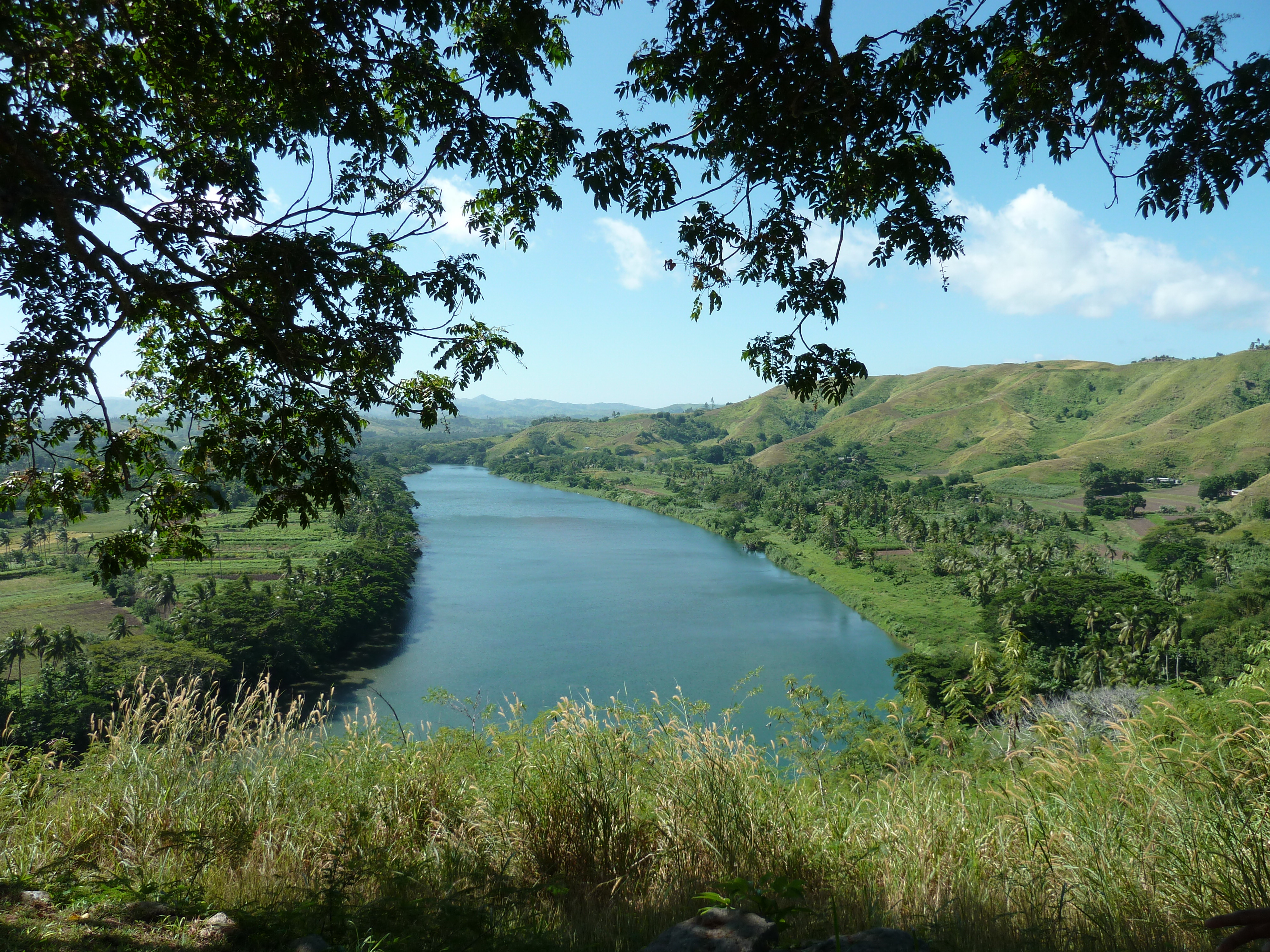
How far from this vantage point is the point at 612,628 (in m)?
32.1

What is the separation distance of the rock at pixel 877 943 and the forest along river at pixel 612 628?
13661 mm

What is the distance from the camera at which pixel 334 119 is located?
3.79 metres

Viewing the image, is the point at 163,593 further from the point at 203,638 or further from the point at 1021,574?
the point at 1021,574

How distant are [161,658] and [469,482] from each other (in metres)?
78.5

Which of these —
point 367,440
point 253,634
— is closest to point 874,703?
point 253,634

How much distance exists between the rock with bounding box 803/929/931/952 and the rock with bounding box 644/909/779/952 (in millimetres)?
129

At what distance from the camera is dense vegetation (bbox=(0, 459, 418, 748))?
Answer: 21.2 meters

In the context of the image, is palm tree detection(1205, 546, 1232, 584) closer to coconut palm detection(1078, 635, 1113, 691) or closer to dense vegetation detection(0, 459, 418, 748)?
coconut palm detection(1078, 635, 1113, 691)

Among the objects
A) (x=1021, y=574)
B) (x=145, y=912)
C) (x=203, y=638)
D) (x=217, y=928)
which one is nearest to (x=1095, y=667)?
(x=1021, y=574)

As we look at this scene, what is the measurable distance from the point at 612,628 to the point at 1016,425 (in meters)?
93.3

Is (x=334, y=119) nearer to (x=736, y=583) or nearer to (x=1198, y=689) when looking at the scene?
(x=1198, y=689)

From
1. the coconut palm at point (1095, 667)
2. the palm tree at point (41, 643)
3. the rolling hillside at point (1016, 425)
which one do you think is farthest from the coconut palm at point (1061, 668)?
the rolling hillside at point (1016, 425)

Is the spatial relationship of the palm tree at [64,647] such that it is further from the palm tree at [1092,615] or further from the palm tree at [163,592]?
the palm tree at [1092,615]

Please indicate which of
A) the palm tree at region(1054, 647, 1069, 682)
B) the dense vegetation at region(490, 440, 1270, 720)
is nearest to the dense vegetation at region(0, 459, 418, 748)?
the dense vegetation at region(490, 440, 1270, 720)
